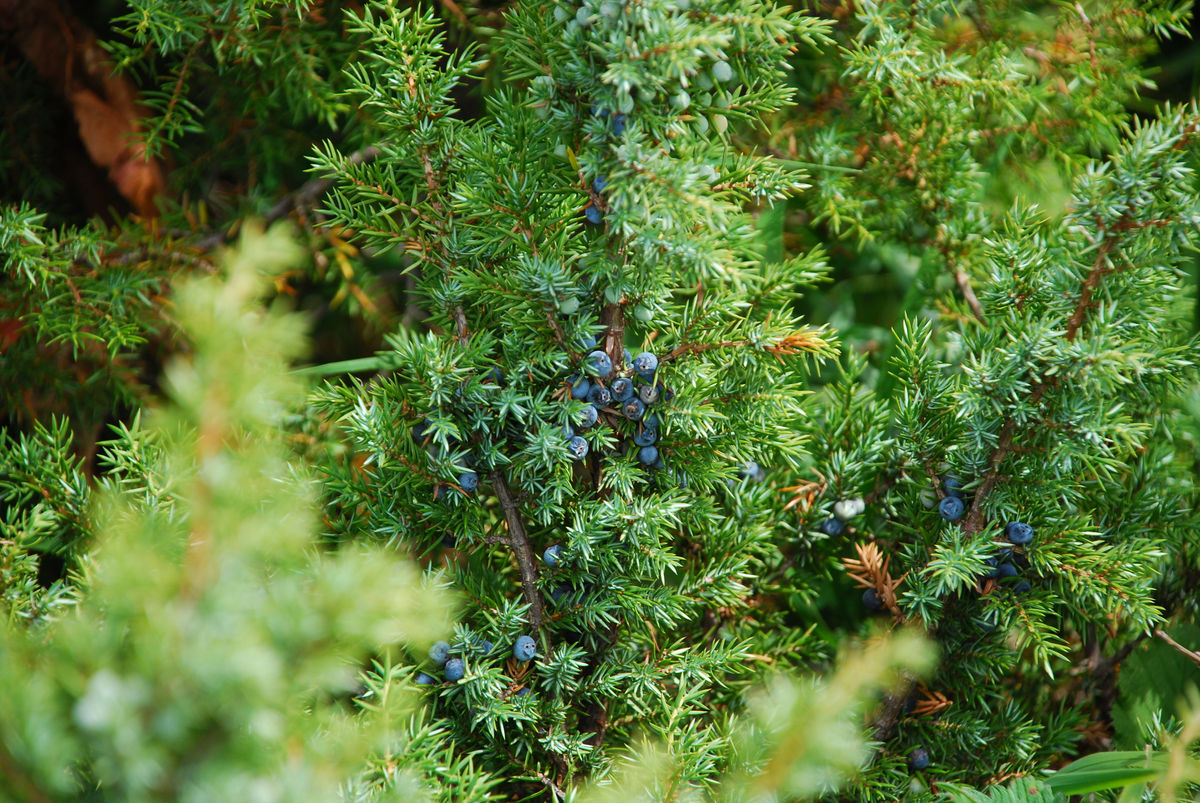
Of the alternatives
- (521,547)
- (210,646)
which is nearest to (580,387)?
(521,547)

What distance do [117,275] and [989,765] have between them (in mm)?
832

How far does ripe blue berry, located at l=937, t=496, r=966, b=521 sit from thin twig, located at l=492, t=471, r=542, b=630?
28 centimetres

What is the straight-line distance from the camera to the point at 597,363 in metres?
0.51

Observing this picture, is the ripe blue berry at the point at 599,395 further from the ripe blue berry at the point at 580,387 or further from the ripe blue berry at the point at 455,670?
the ripe blue berry at the point at 455,670

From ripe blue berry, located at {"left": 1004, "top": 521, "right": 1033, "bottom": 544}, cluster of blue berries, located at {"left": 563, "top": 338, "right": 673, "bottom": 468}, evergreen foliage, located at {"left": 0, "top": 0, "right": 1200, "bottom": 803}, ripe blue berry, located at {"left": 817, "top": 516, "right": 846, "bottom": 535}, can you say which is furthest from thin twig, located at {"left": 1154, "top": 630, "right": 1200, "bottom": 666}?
cluster of blue berries, located at {"left": 563, "top": 338, "right": 673, "bottom": 468}

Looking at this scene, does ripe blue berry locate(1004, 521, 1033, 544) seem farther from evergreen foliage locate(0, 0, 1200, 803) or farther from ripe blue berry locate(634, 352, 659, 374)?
ripe blue berry locate(634, 352, 659, 374)

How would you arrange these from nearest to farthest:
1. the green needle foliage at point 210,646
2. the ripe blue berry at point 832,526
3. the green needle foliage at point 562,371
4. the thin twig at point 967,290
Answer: the green needle foliage at point 210,646, the green needle foliage at point 562,371, the ripe blue berry at point 832,526, the thin twig at point 967,290

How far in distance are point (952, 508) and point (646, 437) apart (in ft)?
0.71

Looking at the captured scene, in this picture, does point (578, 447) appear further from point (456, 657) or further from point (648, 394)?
point (456, 657)

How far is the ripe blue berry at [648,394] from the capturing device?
525 millimetres

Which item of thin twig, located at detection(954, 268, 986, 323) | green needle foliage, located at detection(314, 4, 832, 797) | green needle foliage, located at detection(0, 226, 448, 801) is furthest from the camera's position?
thin twig, located at detection(954, 268, 986, 323)

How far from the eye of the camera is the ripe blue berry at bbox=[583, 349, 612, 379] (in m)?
0.51

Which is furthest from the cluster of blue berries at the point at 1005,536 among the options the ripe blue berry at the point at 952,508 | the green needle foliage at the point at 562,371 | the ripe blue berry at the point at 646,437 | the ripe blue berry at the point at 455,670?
the ripe blue berry at the point at 455,670

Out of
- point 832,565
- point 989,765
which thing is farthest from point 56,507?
point 989,765
